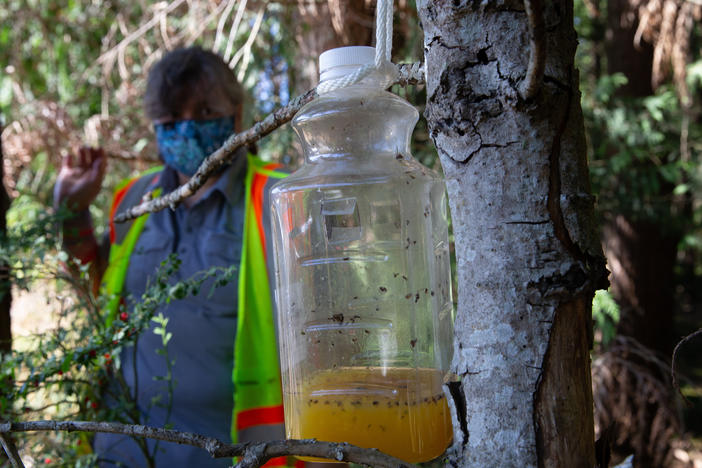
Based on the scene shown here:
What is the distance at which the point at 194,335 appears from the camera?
7.18 feet

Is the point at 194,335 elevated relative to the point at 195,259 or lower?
lower

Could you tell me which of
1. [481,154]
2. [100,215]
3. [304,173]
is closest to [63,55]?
[100,215]

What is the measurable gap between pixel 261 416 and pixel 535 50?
178 cm

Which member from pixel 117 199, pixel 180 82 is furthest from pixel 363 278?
pixel 117 199

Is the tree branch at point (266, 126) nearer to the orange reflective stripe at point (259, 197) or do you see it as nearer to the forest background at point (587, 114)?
the orange reflective stripe at point (259, 197)

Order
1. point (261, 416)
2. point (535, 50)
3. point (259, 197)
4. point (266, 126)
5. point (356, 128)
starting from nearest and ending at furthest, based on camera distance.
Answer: point (535, 50) → point (266, 126) → point (356, 128) → point (261, 416) → point (259, 197)

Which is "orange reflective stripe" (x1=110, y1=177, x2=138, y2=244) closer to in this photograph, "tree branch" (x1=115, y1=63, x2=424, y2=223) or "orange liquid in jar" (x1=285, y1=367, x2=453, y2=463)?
"tree branch" (x1=115, y1=63, x2=424, y2=223)

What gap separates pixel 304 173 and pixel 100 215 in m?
4.40

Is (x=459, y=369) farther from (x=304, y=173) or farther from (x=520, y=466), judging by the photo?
(x=304, y=173)

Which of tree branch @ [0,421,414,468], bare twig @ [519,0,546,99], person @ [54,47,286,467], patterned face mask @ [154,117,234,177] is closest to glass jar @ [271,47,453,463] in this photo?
tree branch @ [0,421,414,468]

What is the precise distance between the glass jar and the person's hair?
1627mm

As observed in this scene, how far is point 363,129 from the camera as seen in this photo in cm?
105

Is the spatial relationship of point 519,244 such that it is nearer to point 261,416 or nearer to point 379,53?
point 379,53

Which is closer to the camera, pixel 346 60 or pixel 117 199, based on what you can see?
pixel 346 60
